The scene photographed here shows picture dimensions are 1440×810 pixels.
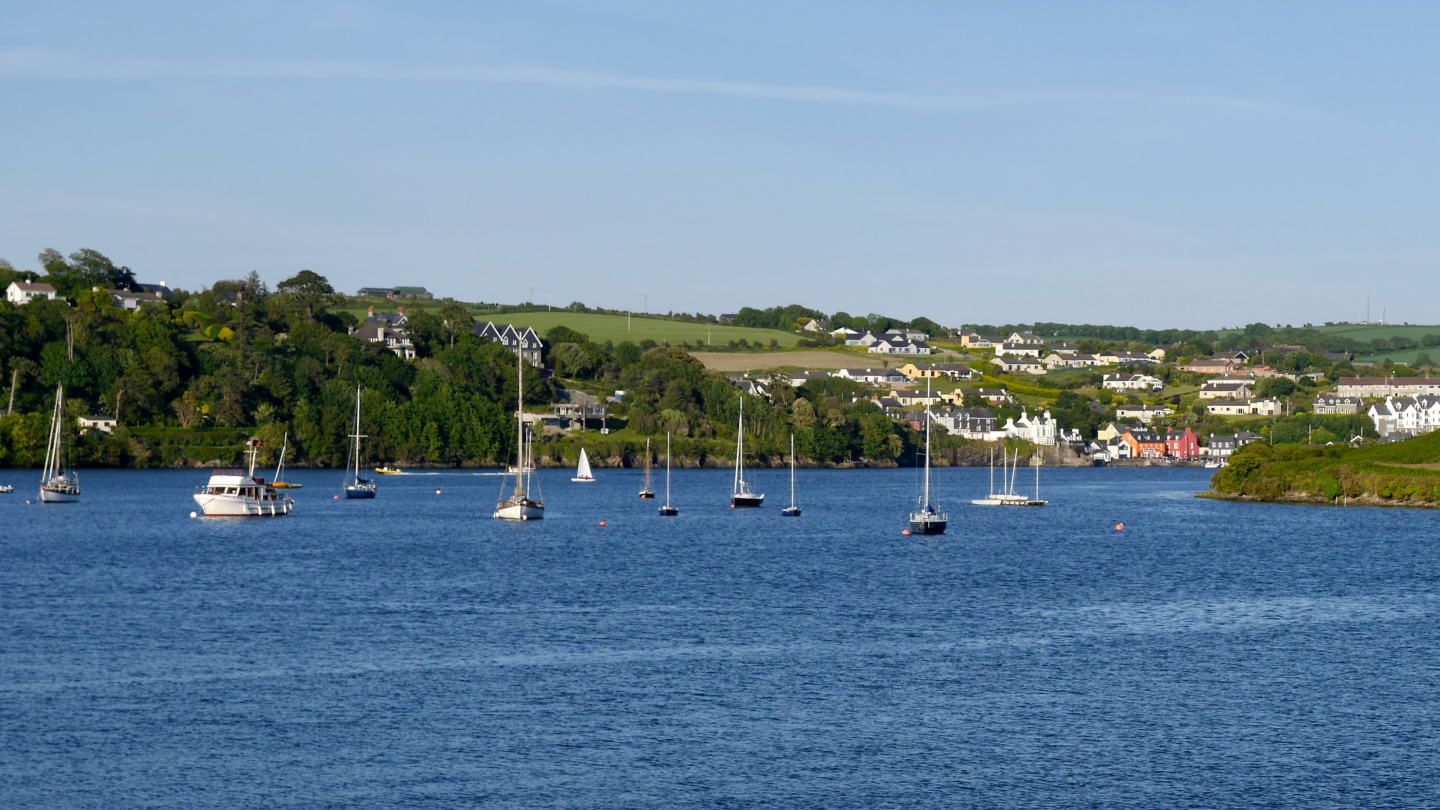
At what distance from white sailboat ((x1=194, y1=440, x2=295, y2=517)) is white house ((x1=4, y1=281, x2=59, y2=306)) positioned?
105 meters

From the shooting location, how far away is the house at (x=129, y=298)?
611 feet

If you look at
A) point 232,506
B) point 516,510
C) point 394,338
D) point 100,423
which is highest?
point 394,338

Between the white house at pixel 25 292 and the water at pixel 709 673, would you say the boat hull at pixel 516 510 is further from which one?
the white house at pixel 25 292

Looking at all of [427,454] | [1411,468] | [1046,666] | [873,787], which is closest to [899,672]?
[1046,666]

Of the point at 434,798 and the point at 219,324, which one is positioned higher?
the point at 219,324

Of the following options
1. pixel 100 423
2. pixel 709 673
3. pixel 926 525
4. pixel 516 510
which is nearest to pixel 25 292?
pixel 100 423

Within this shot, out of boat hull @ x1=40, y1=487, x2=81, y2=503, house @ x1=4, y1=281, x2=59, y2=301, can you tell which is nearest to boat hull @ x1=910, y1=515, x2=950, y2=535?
boat hull @ x1=40, y1=487, x2=81, y2=503

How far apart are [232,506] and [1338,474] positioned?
A: 7507cm

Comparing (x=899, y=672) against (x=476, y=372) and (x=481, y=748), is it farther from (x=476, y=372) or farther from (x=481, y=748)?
(x=476, y=372)

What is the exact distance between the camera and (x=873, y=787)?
1005 inches

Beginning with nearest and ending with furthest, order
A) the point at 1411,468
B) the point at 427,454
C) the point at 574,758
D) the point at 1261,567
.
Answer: the point at 574,758
the point at 1261,567
the point at 1411,468
the point at 427,454

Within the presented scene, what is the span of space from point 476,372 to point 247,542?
119 m

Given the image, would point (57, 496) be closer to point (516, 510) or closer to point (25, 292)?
point (516, 510)

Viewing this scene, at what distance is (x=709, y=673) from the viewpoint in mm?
35312
